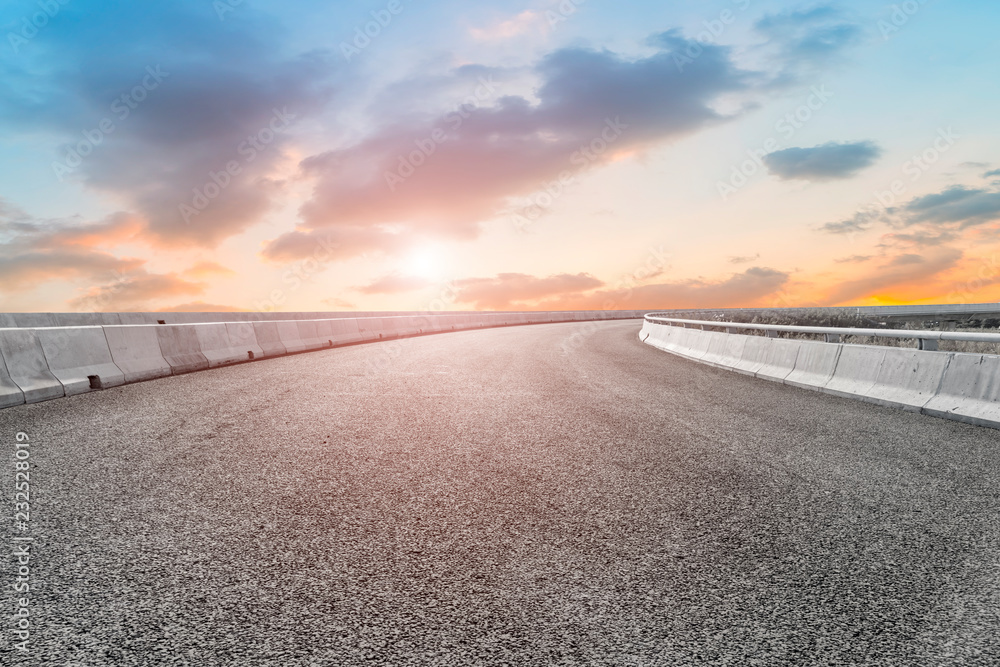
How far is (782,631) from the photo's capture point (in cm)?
265

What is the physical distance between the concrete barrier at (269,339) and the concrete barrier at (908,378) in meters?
13.0

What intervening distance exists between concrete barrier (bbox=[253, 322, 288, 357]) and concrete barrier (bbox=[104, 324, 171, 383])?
3.88m

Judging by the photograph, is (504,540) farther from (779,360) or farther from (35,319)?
(35,319)

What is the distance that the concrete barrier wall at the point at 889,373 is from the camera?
7.57 metres

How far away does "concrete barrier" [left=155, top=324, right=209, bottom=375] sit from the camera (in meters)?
11.8

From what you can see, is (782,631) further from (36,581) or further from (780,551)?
(36,581)

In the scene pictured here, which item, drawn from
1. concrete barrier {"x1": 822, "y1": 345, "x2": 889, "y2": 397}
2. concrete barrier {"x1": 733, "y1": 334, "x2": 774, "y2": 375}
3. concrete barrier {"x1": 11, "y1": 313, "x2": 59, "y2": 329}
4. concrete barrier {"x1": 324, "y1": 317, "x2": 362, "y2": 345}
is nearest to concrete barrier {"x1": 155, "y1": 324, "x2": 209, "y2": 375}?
concrete barrier {"x1": 324, "y1": 317, "x2": 362, "y2": 345}

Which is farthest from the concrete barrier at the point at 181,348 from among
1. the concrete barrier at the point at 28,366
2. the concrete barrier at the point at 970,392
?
the concrete barrier at the point at 970,392

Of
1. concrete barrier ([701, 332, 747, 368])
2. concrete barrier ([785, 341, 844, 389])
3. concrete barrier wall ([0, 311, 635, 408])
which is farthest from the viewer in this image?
concrete barrier ([701, 332, 747, 368])

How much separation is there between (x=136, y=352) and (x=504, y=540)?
9818 millimetres

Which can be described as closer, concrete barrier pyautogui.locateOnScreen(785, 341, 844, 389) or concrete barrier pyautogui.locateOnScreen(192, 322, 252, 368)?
concrete barrier pyautogui.locateOnScreen(785, 341, 844, 389)

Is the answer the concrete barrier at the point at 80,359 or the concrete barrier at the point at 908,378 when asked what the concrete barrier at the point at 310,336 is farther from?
the concrete barrier at the point at 908,378

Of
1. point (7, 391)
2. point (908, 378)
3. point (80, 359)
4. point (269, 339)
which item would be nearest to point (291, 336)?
point (269, 339)
